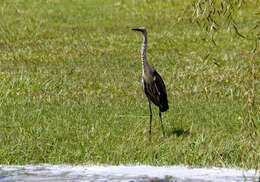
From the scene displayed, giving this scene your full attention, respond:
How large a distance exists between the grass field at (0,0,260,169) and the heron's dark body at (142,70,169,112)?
1.84ft

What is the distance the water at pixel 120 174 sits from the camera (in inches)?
326

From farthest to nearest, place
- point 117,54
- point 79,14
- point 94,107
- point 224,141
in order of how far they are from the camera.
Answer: point 79,14 < point 117,54 < point 94,107 < point 224,141

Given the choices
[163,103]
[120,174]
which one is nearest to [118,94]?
[163,103]

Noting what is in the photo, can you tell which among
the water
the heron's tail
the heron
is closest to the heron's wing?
the heron

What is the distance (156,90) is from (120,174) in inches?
95.2

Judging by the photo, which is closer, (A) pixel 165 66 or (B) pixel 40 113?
(B) pixel 40 113

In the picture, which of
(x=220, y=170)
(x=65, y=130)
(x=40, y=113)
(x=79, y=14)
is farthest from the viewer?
(x=79, y=14)

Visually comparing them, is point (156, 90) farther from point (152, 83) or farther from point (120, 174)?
point (120, 174)

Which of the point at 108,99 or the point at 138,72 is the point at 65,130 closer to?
the point at 108,99

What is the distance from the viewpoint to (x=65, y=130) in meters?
11.0

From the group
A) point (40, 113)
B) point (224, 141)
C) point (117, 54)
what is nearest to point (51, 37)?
point (117, 54)

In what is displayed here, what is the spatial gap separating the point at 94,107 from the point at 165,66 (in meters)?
6.94

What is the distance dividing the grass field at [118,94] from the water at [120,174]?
251 mm

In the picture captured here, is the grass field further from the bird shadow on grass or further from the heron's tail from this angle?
the heron's tail
